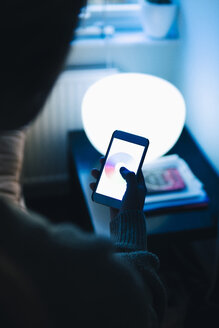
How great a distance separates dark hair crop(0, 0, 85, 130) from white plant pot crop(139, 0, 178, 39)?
1.13 meters

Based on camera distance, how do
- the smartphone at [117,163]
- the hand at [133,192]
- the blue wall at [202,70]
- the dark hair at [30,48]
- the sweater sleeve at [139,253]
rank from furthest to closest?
the blue wall at [202,70], the smartphone at [117,163], the hand at [133,192], the sweater sleeve at [139,253], the dark hair at [30,48]

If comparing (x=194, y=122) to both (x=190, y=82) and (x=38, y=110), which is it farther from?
(x=38, y=110)

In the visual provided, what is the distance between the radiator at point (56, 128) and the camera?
163cm

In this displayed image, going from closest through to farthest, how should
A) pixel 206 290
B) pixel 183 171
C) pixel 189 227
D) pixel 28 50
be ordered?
pixel 28 50, pixel 189 227, pixel 183 171, pixel 206 290

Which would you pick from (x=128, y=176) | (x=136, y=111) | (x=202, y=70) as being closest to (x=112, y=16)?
(x=202, y=70)

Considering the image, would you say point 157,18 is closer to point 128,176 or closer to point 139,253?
point 128,176

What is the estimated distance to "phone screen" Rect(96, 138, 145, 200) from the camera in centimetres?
107

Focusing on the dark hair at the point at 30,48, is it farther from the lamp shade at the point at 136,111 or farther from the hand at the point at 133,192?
the lamp shade at the point at 136,111

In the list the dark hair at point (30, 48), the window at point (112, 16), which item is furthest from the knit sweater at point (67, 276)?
the window at point (112, 16)

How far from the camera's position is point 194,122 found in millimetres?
1579

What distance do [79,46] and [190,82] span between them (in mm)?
436

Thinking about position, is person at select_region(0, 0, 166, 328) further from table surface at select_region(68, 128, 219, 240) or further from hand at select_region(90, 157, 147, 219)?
table surface at select_region(68, 128, 219, 240)

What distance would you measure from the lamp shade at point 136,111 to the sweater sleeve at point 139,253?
0.35m

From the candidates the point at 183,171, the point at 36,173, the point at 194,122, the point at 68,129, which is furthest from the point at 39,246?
the point at 36,173
